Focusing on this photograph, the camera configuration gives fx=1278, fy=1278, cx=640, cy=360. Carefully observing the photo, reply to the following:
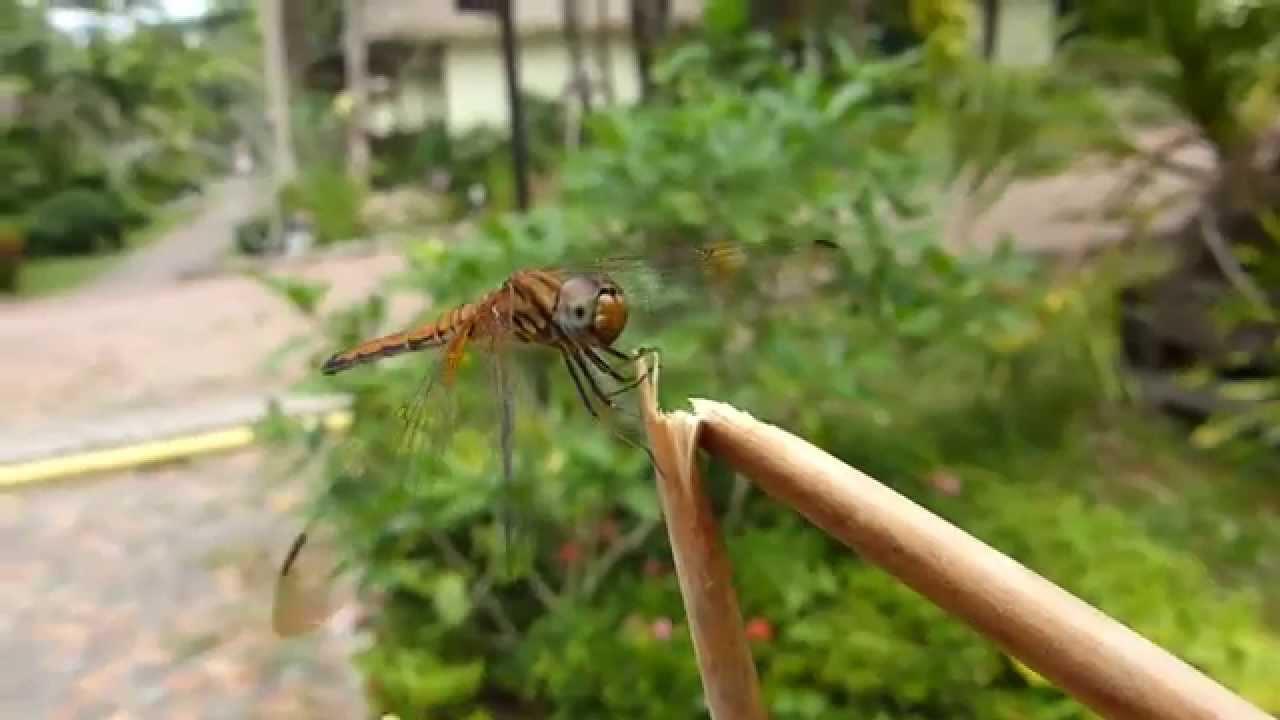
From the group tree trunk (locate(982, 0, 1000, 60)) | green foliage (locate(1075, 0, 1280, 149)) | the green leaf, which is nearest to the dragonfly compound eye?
the green leaf

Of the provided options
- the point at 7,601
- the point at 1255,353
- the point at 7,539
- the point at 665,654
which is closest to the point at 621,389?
the point at 665,654

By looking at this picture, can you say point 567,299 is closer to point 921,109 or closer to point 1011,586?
point 1011,586

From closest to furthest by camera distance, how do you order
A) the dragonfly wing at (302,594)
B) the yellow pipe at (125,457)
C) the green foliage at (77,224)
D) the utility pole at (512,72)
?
1. the dragonfly wing at (302,594)
2. the utility pole at (512,72)
3. the yellow pipe at (125,457)
4. the green foliage at (77,224)

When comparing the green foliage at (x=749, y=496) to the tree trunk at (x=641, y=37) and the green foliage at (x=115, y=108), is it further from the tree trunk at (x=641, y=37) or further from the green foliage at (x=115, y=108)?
the green foliage at (x=115, y=108)

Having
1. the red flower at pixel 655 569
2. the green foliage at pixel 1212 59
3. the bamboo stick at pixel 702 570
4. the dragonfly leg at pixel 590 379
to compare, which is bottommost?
the red flower at pixel 655 569

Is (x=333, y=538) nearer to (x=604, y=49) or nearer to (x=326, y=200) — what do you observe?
(x=604, y=49)

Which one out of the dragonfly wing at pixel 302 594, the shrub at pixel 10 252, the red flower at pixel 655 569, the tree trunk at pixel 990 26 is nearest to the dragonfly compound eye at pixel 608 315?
the dragonfly wing at pixel 302 594

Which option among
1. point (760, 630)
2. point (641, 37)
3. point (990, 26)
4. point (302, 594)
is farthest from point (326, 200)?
point (302, 594)
